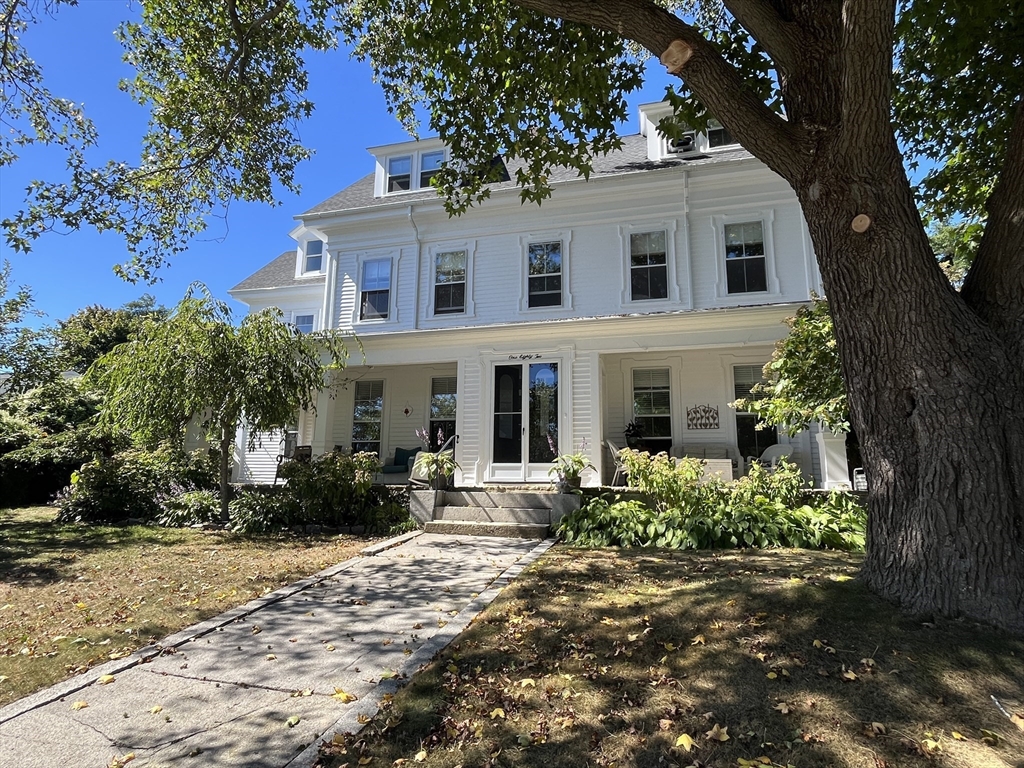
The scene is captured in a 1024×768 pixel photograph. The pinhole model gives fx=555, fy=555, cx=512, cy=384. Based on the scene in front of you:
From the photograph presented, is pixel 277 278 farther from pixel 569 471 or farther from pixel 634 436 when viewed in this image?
pixel 569 471

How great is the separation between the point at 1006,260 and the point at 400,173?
44.4ft

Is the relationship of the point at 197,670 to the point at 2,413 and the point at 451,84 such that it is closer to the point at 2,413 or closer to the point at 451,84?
the point at 451,84

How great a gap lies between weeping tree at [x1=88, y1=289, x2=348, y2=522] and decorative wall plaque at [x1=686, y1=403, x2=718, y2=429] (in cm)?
824

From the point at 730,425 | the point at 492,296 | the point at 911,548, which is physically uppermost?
the point at 492,296

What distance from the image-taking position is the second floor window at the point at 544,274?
42.0 ft

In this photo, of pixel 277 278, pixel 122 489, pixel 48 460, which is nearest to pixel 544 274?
pixel 122 489

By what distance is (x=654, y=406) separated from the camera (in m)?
13.1

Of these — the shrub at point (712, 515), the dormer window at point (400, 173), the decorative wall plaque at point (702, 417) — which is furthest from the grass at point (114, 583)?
the dormer window at point (400, 173)

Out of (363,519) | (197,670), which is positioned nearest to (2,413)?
(363,519)

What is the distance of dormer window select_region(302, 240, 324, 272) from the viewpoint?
1831 centimetres

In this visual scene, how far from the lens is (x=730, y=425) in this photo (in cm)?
1235

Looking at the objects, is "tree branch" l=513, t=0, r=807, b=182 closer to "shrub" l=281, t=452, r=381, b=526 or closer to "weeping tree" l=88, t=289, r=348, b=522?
"weeping tree" l=88, t=289, r=348, b=522

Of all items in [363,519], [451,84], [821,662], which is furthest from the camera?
[363,519]

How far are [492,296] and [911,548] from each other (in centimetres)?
1047
